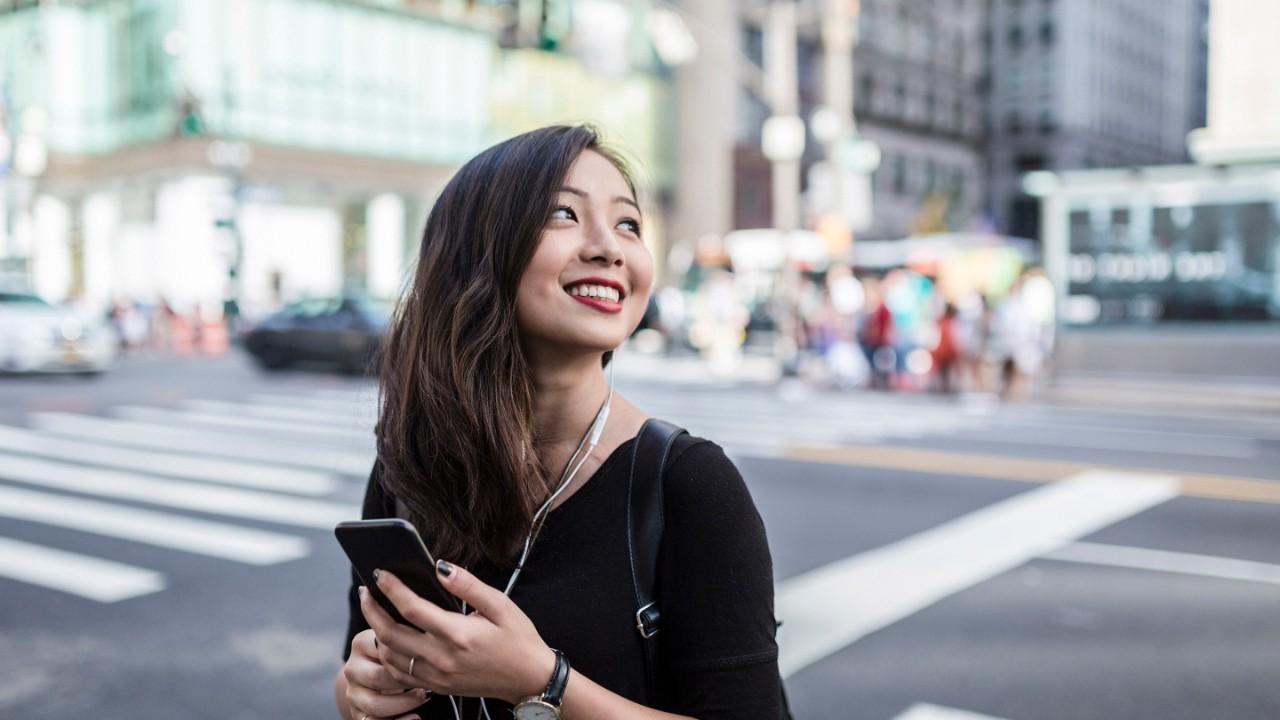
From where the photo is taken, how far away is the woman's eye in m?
1.86

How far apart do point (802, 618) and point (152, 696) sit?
113 inches

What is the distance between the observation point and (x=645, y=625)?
1738 millimetres

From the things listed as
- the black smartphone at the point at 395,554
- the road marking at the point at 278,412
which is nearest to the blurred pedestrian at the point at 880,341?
the road marking at the point at 278,412

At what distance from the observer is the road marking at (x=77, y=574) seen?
6.32 m

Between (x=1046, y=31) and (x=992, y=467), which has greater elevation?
(x=1046, y=31)

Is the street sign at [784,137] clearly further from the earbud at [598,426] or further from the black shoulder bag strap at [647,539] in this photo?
the black shoulder bag strap at [647,539]

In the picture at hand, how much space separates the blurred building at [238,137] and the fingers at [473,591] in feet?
114

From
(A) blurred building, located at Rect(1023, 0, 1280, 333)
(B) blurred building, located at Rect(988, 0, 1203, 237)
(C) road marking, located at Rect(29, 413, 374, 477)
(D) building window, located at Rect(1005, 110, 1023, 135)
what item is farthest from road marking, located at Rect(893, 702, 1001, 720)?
(D) building window, located at Rect(1005, 110, 1023, 135)

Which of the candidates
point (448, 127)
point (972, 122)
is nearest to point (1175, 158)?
point (972, 122)

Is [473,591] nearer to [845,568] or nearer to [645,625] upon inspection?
[645,625]

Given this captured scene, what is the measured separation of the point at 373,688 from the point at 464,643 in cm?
27

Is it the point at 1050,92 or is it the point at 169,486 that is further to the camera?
the point at 1050,92

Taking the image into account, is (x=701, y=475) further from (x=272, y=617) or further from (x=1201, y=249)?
(x=1201, y=249)

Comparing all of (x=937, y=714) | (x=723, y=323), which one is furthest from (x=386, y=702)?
(x=723, y=323)
